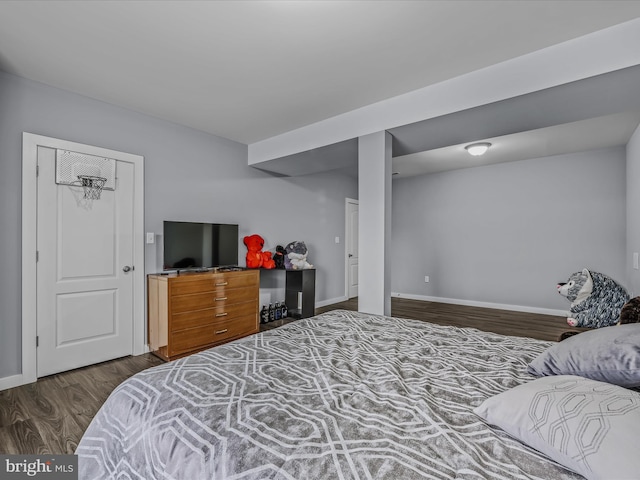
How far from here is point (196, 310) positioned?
3338 mm

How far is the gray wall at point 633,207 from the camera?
3.53 metres

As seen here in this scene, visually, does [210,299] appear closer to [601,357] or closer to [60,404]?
[60,404]

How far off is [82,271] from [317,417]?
10.1 ft

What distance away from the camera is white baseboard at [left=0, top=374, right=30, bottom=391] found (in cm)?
255

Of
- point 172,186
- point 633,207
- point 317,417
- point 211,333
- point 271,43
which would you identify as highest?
point 271,43

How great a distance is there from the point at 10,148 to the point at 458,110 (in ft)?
12.4

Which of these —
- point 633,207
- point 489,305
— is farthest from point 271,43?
point 489,305

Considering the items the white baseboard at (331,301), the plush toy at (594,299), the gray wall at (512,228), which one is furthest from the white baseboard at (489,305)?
the plush toy at (594,299)

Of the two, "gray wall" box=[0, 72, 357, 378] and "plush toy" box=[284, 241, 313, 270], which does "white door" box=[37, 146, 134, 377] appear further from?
"plush toy" box=[284, 241, 313, 270]

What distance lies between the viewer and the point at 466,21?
79.5 inches

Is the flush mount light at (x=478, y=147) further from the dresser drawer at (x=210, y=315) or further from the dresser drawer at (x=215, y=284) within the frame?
the dresser drawer at (x=210, y=315)

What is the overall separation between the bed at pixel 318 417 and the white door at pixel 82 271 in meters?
2.23

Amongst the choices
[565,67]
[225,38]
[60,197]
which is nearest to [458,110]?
[565,67]

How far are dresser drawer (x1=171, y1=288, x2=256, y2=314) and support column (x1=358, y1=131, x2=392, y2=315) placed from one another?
1466mm
